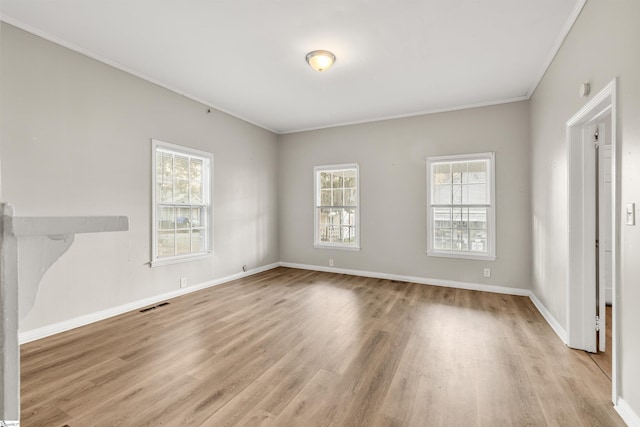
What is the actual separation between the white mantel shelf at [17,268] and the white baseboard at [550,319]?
376cm

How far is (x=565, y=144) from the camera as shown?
2848 millimetres

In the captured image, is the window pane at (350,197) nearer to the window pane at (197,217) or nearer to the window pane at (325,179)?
the window pane at (325,179)

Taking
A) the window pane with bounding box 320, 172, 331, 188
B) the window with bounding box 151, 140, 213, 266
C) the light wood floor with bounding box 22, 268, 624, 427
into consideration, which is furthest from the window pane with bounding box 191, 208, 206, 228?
the window pane with bounding box 320, 172, 331, 188

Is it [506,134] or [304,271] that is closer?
[506,134]

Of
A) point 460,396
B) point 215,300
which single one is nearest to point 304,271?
point 215,300

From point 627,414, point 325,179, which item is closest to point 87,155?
point 325,179

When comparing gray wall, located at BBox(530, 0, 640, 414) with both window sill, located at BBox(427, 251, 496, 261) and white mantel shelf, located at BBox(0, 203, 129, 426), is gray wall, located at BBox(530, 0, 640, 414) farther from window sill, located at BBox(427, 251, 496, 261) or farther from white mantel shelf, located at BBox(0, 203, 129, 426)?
white mantel shelf, located at BBox(0, 203, 129, 426)

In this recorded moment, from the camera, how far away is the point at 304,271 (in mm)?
5996

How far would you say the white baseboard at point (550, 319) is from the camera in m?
2.92

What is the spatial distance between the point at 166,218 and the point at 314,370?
3.00m

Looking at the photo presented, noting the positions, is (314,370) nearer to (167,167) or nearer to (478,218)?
(167,167)

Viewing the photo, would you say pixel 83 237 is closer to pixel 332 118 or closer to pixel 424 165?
pixel 332 118

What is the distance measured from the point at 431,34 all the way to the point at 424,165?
7.95 feet

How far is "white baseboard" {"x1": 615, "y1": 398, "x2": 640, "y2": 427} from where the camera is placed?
1.75 meters
